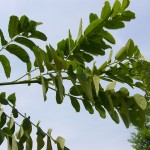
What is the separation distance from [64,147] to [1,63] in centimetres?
58

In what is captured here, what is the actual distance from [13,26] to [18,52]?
0.15 metres

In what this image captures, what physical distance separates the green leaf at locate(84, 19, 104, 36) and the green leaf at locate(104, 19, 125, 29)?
8 centimetres

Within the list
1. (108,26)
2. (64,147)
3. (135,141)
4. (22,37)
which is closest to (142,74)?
(108,26)

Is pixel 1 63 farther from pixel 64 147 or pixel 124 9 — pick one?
pixel 124 9

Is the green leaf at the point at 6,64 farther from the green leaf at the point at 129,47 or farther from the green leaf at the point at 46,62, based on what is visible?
the green leaf at the point at 129,47

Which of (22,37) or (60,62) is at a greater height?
(22,37)

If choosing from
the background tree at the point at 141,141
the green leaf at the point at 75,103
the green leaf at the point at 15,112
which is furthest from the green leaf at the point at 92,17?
the background tree at the point at 141,141

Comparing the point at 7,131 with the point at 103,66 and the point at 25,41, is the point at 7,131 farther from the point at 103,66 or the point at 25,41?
the point at 103,66

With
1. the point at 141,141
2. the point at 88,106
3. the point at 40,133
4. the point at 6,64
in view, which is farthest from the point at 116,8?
the point at 141,141

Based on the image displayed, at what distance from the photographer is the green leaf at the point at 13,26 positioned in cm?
196

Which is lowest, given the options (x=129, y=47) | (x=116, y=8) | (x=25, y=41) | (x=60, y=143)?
(x=60, y=143)

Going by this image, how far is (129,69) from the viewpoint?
1.93 meters

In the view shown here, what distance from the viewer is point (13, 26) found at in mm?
1991

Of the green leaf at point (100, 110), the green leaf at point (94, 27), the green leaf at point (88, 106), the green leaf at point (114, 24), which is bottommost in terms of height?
the green leaf at point (100, 110)
